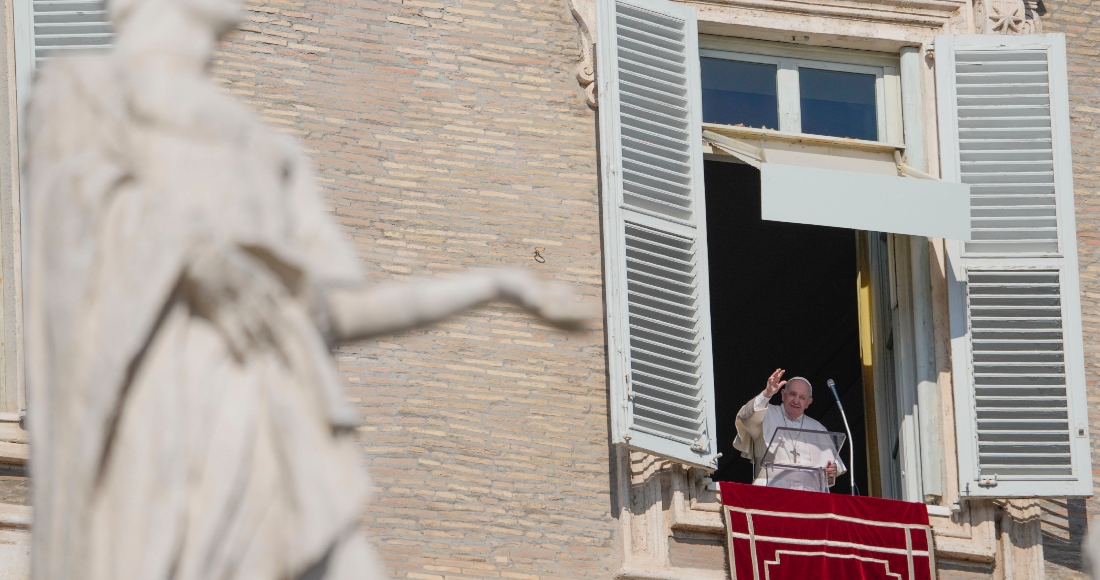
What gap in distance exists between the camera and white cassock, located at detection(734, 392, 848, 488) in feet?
38.0

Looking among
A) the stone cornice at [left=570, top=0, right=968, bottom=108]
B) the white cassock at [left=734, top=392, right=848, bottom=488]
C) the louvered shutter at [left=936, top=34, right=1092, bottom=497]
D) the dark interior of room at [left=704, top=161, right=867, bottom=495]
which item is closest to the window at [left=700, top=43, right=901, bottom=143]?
the stone cornice at [left=570, top=0, right=968, bottom=108]

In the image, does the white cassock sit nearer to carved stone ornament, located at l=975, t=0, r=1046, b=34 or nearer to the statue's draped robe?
carved stone ornament, located at l=975, t=0, r=1046, b=34

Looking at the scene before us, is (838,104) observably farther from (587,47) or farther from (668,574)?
(668,574)

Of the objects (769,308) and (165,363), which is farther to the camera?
(769,308)

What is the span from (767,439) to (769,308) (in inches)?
202

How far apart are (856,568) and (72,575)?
6.77 meters

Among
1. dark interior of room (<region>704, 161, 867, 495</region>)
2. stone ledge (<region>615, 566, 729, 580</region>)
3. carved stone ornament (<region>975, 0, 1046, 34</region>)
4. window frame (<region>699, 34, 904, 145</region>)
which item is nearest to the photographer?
stone ledge (<region>615, 566, 729, 580</region>)

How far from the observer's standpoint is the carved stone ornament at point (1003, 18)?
12180 mm

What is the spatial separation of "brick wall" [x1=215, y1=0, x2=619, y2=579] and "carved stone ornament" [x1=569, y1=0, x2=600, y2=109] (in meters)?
0.04

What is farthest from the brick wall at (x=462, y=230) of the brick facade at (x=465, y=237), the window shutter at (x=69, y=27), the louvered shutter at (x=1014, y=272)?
the louvered shutter at (x=1014, y=272)

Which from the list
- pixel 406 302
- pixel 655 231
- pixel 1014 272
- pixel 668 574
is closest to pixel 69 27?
pixel 655 231

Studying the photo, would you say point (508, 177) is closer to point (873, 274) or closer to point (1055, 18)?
point (873, 274)

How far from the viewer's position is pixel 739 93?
475 inches

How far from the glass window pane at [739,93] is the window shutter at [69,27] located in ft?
9.04
